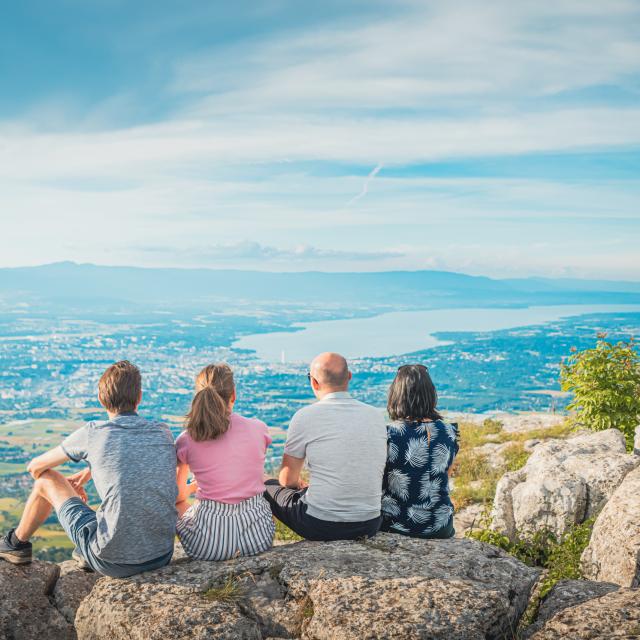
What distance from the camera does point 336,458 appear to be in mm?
5680

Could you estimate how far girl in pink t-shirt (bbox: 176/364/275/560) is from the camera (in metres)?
5.64

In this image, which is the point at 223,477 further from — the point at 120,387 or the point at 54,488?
the point at 54,488

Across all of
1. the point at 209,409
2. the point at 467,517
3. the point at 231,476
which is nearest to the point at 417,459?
the point at 231,476

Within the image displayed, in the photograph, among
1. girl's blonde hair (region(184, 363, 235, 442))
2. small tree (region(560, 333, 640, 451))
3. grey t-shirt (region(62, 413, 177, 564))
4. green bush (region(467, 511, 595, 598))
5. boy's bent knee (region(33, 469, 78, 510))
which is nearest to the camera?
grey t-shirt (region(62, 413, 177, 564))

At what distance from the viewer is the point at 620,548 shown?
19.0 ft

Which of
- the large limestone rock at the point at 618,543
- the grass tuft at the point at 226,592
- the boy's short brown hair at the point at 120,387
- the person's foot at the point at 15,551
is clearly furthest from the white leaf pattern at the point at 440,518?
the person's foot at the point at 15,551

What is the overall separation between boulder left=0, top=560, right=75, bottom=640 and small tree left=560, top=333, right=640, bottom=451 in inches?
370

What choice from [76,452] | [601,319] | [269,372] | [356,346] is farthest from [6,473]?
[601,319]

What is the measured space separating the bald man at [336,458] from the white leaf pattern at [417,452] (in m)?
0.34

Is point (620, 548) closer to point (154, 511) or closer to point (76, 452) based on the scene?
point (154, 511)

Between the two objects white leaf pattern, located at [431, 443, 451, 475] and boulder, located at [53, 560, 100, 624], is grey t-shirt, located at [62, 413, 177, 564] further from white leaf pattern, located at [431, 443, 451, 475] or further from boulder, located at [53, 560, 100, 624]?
white leaf pattern, located at [431, 443, 451, 475]

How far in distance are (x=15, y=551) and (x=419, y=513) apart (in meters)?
3.92

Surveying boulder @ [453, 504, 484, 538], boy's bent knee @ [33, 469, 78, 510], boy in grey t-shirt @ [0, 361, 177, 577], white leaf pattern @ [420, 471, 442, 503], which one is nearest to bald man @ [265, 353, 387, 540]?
white leaf pattern @ [420, 471, 442, 503]

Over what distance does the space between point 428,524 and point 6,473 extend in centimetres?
5420
